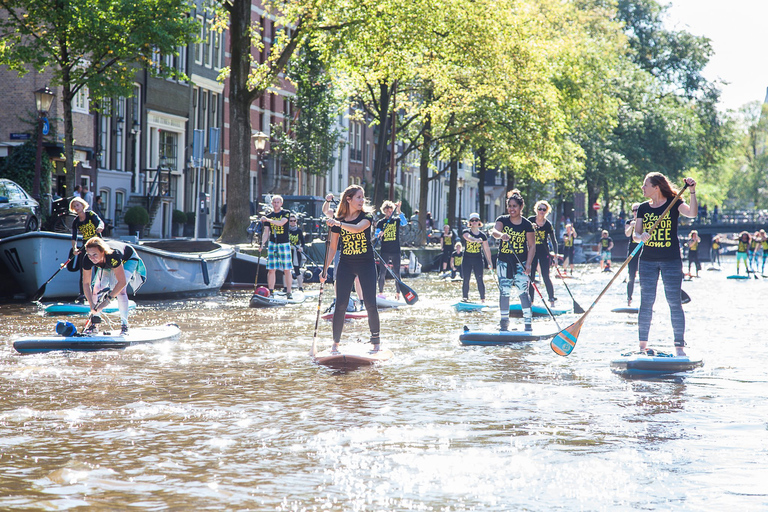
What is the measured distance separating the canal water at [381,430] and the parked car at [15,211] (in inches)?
439

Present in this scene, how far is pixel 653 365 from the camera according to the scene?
32.0 ft

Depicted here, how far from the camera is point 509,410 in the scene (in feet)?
25.0

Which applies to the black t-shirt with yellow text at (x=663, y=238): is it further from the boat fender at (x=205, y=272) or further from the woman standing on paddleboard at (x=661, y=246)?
the boat fender at (x=205, y=272)

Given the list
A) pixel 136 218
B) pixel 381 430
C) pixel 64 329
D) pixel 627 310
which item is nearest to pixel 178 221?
pixel 136 218

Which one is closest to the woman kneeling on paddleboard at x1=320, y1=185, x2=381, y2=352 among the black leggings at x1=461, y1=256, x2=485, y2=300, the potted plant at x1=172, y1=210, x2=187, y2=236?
the black leggings at x1=461, y1=256, x2=485, y2=300

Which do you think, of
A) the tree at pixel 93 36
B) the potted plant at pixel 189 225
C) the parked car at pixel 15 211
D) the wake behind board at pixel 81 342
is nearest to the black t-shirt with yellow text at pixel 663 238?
the wake behind board at pixel 81 342

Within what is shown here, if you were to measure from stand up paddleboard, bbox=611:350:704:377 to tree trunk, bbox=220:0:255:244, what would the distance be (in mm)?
18213

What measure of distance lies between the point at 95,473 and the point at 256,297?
1274 centimetres

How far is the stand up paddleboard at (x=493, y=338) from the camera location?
12.3 meters

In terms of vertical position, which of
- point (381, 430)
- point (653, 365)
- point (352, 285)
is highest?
point (352, 285)

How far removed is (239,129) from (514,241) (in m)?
15.4

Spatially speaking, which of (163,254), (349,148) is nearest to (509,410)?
(163,254)

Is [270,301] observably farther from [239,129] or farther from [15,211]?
[239,129]

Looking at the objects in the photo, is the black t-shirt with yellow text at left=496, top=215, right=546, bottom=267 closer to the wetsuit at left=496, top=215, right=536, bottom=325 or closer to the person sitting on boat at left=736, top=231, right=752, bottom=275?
the wetsuit at left=496, top=215, right=536, bottom=325
